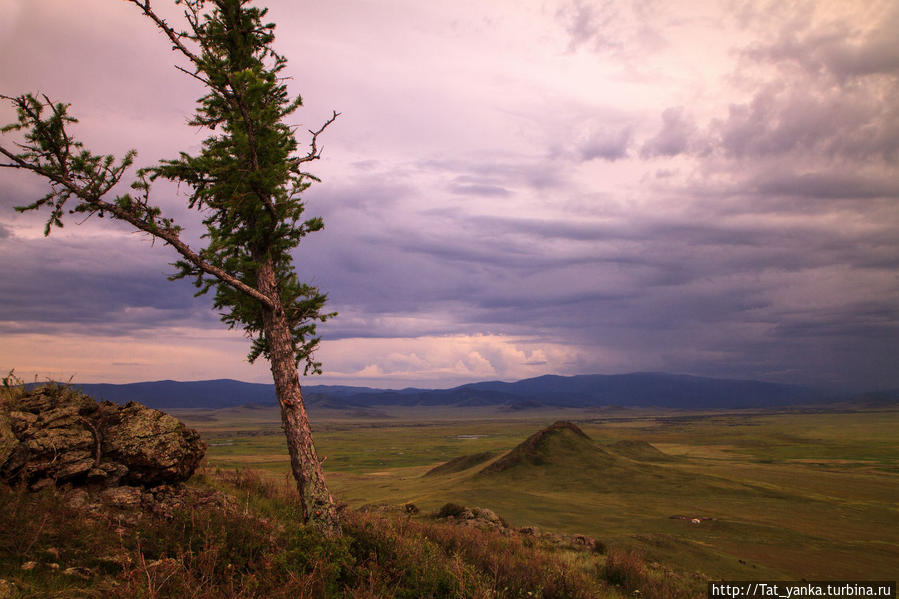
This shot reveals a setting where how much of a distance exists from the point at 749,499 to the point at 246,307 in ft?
133

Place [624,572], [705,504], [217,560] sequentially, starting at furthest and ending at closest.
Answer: [705,504], [624,572], [217,560]

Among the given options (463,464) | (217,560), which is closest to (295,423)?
(217,560)

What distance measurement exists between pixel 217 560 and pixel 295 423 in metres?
4.10

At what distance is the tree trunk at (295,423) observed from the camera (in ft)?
35.4

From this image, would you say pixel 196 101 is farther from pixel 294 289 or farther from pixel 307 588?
pixel 307 588

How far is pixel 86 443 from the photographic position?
11.1 m

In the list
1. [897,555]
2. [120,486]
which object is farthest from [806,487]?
[120,486]

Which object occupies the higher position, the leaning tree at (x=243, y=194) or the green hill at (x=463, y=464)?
the leaning tree at (x=243, y=194)

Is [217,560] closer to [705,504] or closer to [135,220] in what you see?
[135,220]

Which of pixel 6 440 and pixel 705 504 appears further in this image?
pixel 705 504

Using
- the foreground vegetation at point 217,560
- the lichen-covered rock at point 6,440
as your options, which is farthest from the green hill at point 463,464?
the lichen-covered rock at point 6,440

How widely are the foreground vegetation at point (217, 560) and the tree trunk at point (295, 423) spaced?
0.55 metres

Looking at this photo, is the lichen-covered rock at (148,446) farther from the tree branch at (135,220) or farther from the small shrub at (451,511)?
the small shrub at (451,511)

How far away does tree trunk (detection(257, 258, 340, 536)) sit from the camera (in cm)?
1080
